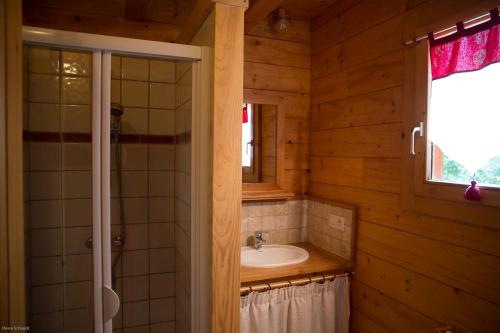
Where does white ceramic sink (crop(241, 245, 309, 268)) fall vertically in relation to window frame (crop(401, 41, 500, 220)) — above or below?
below

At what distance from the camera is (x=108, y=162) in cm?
116

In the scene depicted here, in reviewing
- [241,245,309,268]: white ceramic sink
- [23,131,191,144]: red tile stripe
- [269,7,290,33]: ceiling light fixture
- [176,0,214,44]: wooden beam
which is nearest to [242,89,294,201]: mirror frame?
[241,245,309,268]: white ceramic sink

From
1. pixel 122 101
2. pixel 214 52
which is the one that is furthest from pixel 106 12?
pixel 214 52

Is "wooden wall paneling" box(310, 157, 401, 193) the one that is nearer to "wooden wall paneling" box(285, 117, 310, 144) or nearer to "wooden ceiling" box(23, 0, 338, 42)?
"wooden wall paneling" box(285, 117, 310, 144)

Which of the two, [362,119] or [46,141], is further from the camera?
[362,119]

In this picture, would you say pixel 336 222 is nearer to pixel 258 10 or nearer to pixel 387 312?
pixel 387 312

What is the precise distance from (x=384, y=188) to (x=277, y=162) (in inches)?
32.2

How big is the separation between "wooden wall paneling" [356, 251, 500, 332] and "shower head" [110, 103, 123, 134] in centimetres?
153

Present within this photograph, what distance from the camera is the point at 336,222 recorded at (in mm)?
2133

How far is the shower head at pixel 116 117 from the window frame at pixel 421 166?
1.36m

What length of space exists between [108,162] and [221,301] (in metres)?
0.69

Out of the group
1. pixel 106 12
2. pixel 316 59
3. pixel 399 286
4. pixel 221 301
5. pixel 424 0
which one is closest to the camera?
pixel 221 301

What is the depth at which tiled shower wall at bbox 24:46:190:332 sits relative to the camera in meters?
1.11

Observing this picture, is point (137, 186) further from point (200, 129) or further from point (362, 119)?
point (362, 119)
